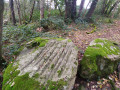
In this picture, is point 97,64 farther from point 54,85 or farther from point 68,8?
point 68,8

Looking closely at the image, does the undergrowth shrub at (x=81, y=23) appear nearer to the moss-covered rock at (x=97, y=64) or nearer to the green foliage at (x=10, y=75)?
the moss-covered rock at (x=97, y=64)

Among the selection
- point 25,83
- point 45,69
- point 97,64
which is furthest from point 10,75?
point 97,64

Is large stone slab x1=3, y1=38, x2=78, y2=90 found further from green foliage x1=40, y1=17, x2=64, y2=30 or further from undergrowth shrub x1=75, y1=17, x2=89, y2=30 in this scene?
undergrowth shrub x1=75, y1=17, x2=89, y2=30

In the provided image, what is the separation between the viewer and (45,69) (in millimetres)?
2506

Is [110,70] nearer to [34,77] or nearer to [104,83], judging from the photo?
[104,83]

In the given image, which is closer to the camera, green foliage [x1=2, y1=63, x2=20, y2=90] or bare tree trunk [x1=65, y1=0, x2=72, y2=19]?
green foliage [x1=2, y1=63, x2=20, y2=90]

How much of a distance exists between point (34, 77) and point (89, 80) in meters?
2.00

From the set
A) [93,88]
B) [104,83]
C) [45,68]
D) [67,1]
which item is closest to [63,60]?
[45,68]

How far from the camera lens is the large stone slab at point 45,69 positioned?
2102 mm

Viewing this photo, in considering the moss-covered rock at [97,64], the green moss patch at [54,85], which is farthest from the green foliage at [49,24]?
the green moss patch at [54,85]

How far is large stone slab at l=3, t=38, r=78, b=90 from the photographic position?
210cm

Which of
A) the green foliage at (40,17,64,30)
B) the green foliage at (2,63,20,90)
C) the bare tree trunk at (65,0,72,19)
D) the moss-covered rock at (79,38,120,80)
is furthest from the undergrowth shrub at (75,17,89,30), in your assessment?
the green foliage at (2,63,20,90)

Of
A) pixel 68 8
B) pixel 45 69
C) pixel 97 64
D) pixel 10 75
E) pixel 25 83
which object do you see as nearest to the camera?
pixel 25 83

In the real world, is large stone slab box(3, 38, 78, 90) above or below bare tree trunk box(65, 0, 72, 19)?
below
